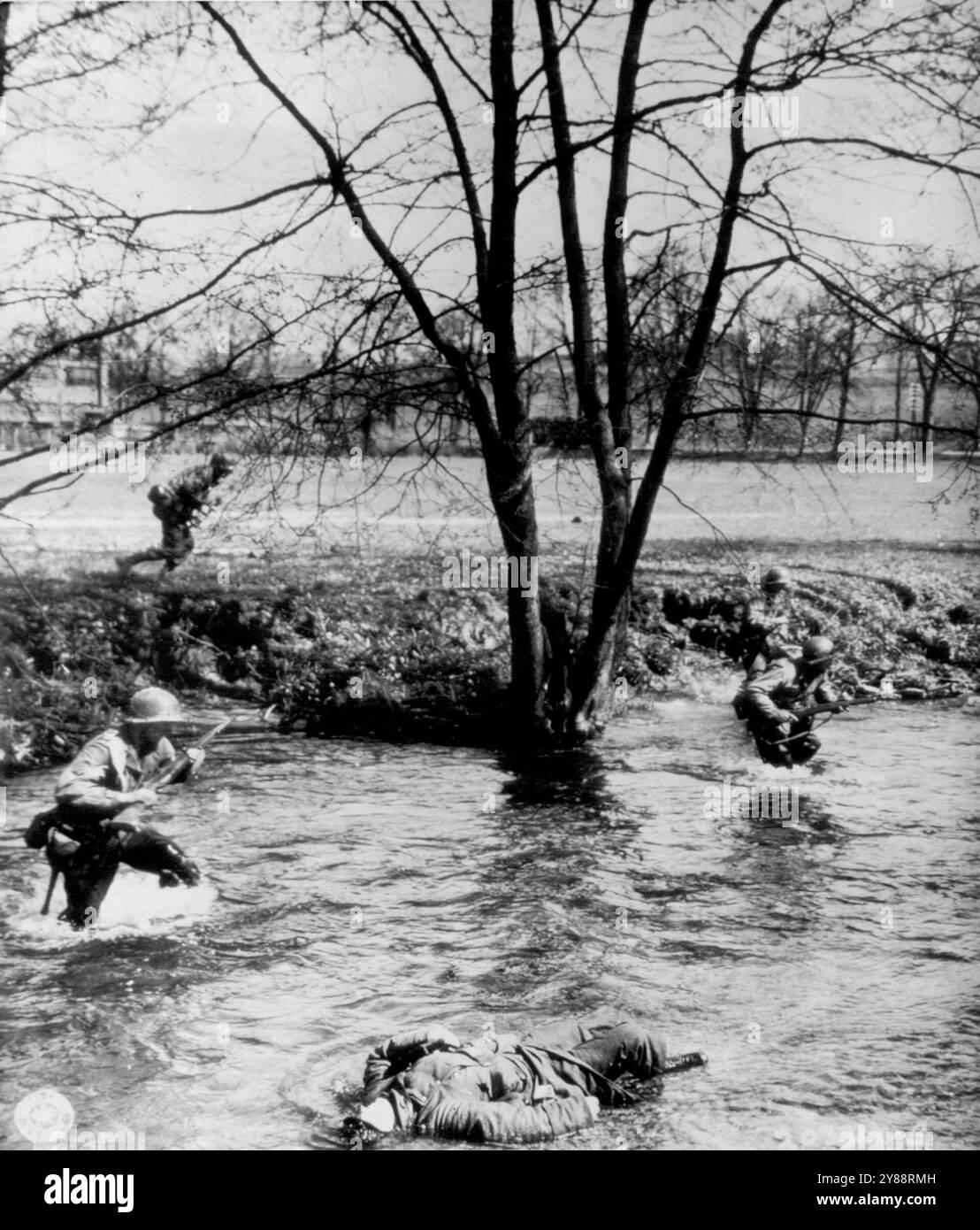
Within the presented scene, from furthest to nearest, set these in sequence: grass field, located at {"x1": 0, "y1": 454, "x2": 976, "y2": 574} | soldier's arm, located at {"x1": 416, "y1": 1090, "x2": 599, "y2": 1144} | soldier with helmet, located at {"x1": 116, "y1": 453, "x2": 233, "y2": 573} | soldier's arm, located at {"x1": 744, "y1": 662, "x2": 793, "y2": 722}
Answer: soldier's arm, located at {"x1": 744, "y1": 662, "x2": 793, "y2": 722}
grass field, located at {"x1": 0, "y1": 454, "x2": 976, "y2": 574}
soldier with helmet, located at {"x1": 116, "y1": 453, "x2": 233, "y2": 573}
soldier's arm, located at {"x1": 416, "y1": 1090, "x2": 599, "y2": 1144}

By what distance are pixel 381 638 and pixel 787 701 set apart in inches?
144

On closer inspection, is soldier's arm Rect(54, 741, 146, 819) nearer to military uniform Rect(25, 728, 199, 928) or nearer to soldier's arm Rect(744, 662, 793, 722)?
military uniform Rect(25, 728, 199, 928)

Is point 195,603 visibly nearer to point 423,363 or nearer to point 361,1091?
point 423,363

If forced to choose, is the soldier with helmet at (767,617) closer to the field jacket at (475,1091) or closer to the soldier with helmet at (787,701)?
the soldier with helmet at (787,701)

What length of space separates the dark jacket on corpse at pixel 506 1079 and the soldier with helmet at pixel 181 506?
4.39 metres

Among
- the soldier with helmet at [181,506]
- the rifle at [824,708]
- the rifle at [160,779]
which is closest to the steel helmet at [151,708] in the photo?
the rifle at [160,779]

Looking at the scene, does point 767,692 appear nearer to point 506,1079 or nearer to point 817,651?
point 817,651

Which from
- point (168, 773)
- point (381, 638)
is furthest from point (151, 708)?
point (381, 638)

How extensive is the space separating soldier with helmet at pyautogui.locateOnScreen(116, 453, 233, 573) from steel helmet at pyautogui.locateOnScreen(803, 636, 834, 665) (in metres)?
4.73

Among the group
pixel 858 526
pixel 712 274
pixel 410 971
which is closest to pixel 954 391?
pixel 712 274

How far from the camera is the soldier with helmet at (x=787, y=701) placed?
9.30 meters

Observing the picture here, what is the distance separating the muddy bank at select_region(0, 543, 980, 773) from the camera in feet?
29.2

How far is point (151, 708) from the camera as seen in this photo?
6.70 m

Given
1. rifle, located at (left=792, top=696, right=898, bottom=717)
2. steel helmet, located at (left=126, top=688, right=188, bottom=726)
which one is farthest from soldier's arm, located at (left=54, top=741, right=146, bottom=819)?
rifle, located at (left=792, top=696, right=898, bottom=717)
